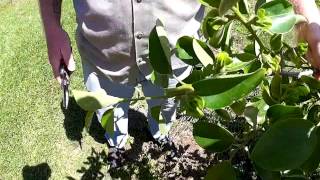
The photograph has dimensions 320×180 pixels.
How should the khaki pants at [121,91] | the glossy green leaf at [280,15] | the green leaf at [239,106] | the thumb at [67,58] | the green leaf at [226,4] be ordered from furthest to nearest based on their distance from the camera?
the khaki pants at [121,91]
the thumb at [67,58]
the green leaf at [239,106]
the glossy green leaf at [280,15]
the green leaf at [226,4]

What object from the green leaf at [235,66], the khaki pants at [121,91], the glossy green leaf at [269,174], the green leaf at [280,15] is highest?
the green leaf at [280,15]

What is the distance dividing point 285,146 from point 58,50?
47.6 inches

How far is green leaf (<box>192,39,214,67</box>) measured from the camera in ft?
2.48

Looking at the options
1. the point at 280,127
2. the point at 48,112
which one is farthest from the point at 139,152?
the point at 280,127

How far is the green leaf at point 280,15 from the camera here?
72cm

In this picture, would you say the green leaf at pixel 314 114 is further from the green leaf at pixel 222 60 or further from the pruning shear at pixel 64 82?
the pruning shear at pixel 64 82

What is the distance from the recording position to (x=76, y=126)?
2.71 m

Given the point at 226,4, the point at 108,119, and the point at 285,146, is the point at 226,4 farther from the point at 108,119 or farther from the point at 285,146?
the point at 108,119

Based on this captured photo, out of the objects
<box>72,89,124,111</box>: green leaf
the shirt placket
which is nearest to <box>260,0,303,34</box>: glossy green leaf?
<box>72,89,124,111</box>: green leaf

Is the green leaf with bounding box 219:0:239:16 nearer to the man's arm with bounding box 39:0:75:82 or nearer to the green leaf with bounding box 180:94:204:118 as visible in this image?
the green leaf with bounding box 180:94:204:118

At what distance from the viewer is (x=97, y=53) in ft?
5.98

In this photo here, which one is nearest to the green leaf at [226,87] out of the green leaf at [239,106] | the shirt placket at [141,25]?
the green leaf at [239,106]

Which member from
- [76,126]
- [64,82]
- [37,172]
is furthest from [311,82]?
[76,126]

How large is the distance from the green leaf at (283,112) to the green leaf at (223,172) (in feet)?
0.30
